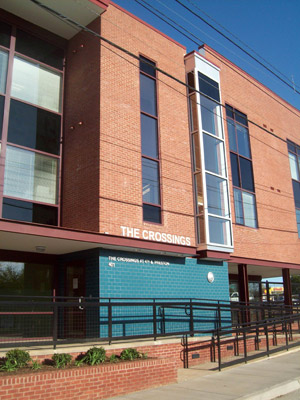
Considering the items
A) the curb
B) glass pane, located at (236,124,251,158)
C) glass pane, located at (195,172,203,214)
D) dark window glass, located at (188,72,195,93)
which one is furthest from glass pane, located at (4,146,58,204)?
glass pane, located at (236,124,251,158)

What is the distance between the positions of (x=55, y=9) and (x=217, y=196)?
29.2 feet

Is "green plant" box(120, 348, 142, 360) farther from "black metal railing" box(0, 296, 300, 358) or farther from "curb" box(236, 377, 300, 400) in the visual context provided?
"curb" box(236, 377, 300, 400)

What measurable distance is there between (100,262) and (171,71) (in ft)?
27.7

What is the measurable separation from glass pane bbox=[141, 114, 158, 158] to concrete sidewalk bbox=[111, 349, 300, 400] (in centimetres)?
712

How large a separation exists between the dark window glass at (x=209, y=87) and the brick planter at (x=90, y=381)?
11379 millimetres

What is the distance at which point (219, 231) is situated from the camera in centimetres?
1563

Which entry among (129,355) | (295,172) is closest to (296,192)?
(295,172)

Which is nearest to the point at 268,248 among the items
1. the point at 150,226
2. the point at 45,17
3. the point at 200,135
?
the point at 200,135

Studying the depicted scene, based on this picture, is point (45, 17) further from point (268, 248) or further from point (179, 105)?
point (268, 248)

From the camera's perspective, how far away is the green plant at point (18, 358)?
7680mm

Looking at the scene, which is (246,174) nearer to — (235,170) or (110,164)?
(235,170)

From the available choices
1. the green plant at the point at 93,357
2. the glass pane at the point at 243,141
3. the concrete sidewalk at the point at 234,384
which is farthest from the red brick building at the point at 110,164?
the concrete sidewalk at the point at 234,384

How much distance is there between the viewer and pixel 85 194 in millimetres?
12797

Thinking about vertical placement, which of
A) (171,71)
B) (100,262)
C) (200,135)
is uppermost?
(171,71)
